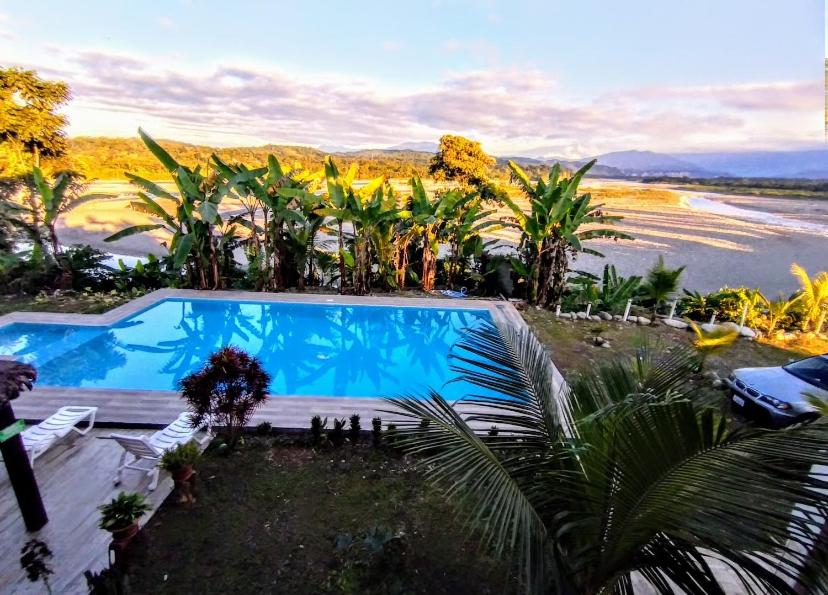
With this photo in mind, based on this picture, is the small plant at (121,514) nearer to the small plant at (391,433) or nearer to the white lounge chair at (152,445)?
the white lounge chair at (152,445)

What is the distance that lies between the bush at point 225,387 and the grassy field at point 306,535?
719mm

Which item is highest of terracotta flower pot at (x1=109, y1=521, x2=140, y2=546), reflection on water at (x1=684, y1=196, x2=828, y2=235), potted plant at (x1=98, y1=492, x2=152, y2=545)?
reflection on water at (x1=684, y1=196, x2=828, y2=235)

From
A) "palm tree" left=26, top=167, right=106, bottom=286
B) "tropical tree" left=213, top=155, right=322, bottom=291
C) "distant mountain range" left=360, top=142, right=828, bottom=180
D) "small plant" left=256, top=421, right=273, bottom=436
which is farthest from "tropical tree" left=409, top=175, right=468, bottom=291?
"distant mountain range" left=360, top=142, right=828, bottom=180

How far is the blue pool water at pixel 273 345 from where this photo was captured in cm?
775

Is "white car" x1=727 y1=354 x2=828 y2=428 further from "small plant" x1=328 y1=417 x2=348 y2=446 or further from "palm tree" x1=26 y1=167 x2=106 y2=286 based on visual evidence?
"palm tree" x1=26 y1=167 x2=106 y2=286

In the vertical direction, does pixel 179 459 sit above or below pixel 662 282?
below

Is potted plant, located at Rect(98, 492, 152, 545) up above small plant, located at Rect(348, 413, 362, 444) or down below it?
above

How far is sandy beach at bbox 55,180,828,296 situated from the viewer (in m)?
18.3

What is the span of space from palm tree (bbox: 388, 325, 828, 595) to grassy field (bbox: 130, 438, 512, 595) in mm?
A: 1235

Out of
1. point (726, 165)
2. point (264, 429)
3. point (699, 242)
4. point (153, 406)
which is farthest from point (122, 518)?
point (726, 165)

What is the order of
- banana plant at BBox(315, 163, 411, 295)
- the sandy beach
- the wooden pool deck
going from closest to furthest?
1. the wooden pool deck
2. banana plant at BBox(315, 163, 411, 295)
3. the sandy beach

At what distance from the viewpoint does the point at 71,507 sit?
164 inches

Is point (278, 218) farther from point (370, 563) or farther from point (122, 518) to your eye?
point (370, 563)

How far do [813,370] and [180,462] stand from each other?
8.41 meters
